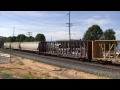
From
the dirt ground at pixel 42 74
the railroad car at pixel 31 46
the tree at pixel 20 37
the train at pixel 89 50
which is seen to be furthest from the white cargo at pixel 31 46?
the tree at pixel 20 37

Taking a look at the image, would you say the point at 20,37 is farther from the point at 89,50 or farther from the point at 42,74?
the point at 42,74

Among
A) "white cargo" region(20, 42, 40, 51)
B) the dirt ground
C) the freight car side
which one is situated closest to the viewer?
the dirt ground

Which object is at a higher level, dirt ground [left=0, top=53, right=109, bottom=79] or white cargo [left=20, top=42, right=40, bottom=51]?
white cargo [left=20, top=42, right=40, bottom=51]

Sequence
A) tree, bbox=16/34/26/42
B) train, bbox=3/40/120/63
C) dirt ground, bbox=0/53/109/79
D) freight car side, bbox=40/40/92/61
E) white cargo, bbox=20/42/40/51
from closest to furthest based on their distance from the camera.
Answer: dirt ground, bbox=0/53/109/79 < train, bbox=3/40/120/63 < freight car side, bbox=40/40/92/61 < white cargo, bbox=20/42/40/51 < tree, bbox=16/34/26/42

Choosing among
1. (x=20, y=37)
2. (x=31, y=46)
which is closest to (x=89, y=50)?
(x=31, y=46)

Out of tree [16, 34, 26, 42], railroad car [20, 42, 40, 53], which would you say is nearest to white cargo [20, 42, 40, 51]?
railroad car [20, 42, 40, 53]

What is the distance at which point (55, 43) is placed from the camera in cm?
3981

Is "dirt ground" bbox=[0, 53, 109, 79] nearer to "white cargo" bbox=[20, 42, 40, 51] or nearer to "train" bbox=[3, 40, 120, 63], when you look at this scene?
"train" bbox=[3, 40, 120, 63]

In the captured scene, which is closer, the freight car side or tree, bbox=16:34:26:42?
the freight car side

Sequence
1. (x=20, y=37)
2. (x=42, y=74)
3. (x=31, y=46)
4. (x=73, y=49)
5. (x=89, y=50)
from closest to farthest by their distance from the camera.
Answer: (x=42, y=74)
(x=89, y=50)
(x=73, y=49)
(x=31, y=46)
(x=20, y=37)

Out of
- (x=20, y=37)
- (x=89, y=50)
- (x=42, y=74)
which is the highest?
(x=20, y=37)

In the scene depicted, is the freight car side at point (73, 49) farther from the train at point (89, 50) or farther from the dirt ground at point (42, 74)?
the dirt ground at point (42, 74)
